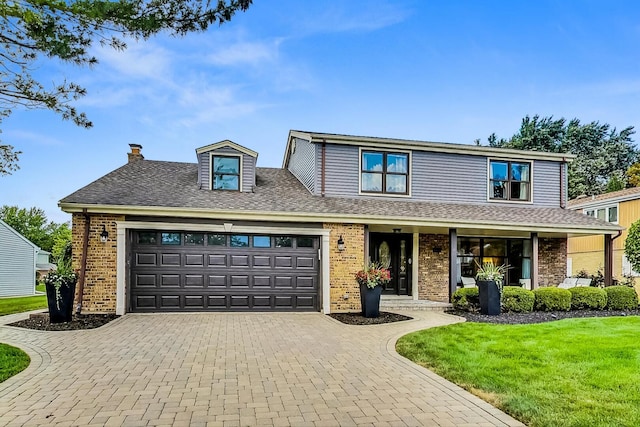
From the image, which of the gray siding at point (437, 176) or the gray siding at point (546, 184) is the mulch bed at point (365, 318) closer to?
the gray siding at point (437, 176)

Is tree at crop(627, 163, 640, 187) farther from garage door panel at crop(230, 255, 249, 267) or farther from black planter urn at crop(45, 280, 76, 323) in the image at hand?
black planter urn at crop(45, 280, 76, 323)

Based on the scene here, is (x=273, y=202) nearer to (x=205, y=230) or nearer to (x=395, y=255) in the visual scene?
A: (x=205, y=230)

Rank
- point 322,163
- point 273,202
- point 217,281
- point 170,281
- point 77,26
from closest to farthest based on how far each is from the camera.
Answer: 1. point 77,26
2. point 170,281
3. point 217,281
4. point 273,202
5. point 322,163

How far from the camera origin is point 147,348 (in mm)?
7316

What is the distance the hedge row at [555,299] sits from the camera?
12195 mm

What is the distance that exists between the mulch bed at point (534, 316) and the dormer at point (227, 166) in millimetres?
7562

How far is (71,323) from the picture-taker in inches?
385

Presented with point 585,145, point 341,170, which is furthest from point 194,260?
point 585,145

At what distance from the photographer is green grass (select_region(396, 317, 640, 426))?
4.34m

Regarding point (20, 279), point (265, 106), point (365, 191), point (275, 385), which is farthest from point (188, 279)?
point (20, 279)

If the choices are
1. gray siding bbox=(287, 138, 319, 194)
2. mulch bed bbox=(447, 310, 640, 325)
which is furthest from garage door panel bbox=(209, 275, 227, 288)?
mulch bed bbox=(447, 310, 640, 325)

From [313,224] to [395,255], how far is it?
428 cm

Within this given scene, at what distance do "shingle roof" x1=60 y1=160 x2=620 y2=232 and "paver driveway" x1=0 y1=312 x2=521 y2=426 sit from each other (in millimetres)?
4104

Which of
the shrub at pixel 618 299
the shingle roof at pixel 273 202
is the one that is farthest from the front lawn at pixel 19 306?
the shrub at pixel 618 299
